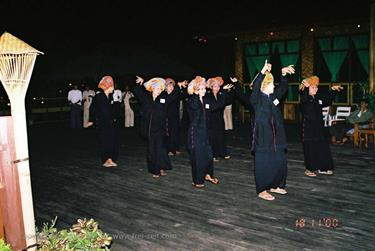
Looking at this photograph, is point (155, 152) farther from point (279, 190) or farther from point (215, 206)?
point (279, 190)

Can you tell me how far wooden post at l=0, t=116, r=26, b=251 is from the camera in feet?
10.2

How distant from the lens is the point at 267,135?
6.34m

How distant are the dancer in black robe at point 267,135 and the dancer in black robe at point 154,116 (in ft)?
Answer: 6.58

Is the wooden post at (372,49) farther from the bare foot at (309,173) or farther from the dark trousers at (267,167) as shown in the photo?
the dark trousers at (267,167)

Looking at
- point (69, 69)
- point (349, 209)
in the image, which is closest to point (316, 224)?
point (349, 209)

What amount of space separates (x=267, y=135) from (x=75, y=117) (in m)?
12.3

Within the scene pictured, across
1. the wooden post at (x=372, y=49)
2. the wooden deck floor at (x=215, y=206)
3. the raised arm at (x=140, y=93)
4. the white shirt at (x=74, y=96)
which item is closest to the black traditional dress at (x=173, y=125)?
the wooden deck floor at (x=215, y=206)

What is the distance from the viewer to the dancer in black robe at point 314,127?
25.1 ft

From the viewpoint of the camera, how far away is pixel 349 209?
19.1ft

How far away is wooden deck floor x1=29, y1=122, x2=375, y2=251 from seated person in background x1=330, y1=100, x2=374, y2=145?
4.62 feet

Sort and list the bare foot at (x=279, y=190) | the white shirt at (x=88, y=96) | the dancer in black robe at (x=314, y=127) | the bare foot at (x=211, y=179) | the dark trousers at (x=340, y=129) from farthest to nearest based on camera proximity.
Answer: the white shirt at (x=88, y=96)
the dark trousers at (x=340, y=129)
the dancer in black robe at (x=314, y=127)
the bare foot at (x=211, y=179)
the bare foot at (x=279, y=190)

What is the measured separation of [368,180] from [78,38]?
750 inches

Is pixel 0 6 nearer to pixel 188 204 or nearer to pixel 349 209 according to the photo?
pixel 188 204

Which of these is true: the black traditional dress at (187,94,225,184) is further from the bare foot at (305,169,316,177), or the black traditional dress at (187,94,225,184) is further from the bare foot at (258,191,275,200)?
the bare foot at (305,169,316,177)
